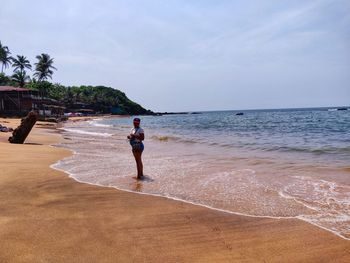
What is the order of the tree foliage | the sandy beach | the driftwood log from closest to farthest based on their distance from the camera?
the sandy beach < the driftwood log < the tree foliage

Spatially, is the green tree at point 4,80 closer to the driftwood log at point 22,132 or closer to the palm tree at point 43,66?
the palm tree at point 43,66

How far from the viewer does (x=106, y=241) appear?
4.10 metres

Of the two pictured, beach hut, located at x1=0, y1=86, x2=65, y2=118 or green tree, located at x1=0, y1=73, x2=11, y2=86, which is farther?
green tree, located at x1=0, y1=73, x2=11, y2=86

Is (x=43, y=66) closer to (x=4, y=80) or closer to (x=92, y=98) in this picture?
(x=4, y=80)

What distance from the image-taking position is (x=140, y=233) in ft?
14.5

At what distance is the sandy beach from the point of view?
379cm

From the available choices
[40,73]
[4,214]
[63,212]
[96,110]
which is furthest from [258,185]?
[96,110]

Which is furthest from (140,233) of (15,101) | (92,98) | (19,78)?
(92,98)

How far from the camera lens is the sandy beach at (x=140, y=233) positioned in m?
3.79

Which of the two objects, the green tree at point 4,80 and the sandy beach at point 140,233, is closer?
the sandy beach at point 140,233

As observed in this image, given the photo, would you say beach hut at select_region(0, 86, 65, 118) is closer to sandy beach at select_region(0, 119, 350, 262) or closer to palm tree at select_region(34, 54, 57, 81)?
→ palm tree at select_region(34, 54, 57, 81)

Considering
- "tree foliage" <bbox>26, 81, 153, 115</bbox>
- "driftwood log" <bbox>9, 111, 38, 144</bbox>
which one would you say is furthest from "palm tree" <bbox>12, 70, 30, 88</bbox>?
"driftwood log" <bbox>9, 111, 38, 144</bbox>

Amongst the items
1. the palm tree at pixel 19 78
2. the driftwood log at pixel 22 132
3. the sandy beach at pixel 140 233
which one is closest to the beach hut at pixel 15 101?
the palm tree at pixel 19 78

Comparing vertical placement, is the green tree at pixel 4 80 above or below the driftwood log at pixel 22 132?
above
